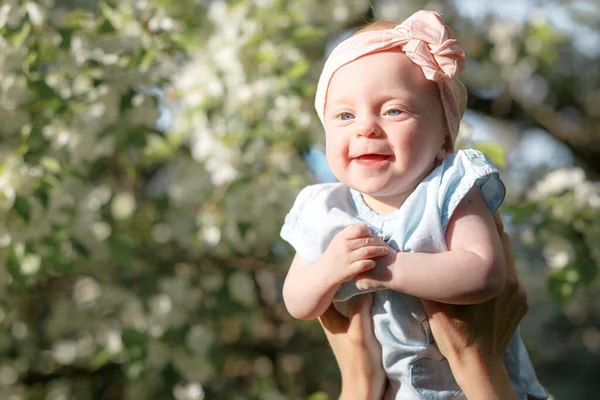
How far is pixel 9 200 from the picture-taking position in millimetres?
2299

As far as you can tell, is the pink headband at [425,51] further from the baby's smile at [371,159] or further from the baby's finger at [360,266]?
the baby's finger at [360,266]

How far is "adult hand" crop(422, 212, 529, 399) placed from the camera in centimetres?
113

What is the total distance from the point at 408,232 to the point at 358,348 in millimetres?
190

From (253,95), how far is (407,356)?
176cm

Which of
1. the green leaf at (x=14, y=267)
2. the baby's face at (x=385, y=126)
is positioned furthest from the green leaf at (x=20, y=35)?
the baby's face at (x=385, y=126)

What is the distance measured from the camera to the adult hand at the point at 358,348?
1.17 m

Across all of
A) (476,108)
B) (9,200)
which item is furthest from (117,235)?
(476,108)

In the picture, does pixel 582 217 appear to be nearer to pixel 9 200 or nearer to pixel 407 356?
pixel 407 356

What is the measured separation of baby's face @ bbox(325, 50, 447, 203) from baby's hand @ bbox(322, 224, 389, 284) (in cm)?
7

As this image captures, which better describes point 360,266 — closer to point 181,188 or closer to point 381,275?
point 381,275

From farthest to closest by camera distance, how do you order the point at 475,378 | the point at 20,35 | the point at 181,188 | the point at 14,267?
the point at 181,188, the point at 14,267, the point at 20,35, the point at 475,378

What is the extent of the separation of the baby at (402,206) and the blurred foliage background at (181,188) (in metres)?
0.52

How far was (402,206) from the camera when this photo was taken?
113 centimetres

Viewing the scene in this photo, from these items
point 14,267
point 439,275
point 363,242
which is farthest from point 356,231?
point 14,267
